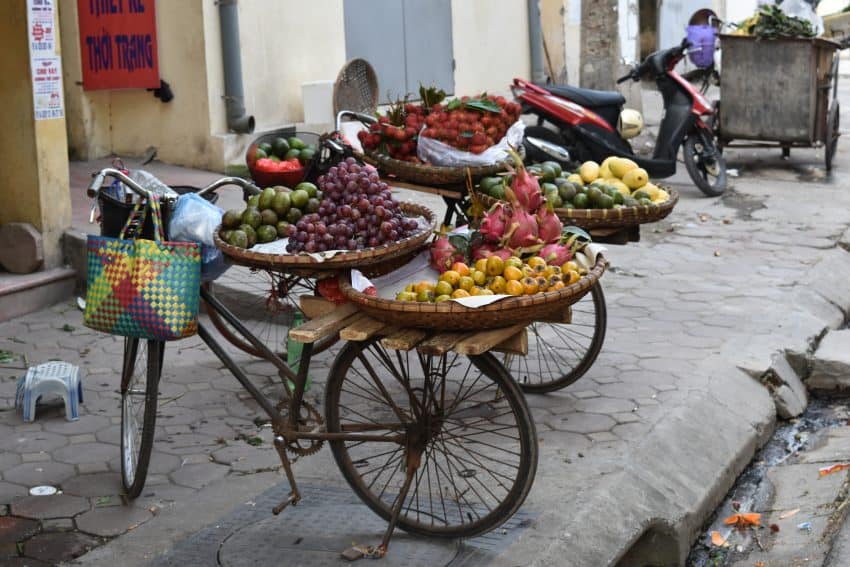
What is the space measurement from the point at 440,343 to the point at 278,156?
1.94 m

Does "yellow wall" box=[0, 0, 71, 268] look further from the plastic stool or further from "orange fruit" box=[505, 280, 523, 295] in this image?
"orange fruit" box=[505, 280, 523, 295]

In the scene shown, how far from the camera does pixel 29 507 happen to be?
14.1ft

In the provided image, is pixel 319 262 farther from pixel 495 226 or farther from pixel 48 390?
pixel 48 390

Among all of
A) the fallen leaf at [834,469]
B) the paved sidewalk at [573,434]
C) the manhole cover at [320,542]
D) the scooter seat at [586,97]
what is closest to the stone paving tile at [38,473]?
the paved sidewalk at [573,434]

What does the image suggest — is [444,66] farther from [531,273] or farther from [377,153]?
[531,273]

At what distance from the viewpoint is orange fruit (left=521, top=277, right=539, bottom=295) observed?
12.1 feet

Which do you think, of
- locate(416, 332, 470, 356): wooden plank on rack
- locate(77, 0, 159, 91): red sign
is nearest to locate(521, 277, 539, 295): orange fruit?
locate(416, 332, 470, 356): wooden plank on rack

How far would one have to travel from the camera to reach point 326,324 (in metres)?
3.75

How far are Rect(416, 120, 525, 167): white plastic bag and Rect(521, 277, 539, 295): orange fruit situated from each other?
164cm

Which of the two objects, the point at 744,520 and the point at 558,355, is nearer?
the point at 744,520

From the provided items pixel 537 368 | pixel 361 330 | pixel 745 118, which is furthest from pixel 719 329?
pixel 745 118

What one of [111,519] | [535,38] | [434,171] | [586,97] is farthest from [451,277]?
[535,38]

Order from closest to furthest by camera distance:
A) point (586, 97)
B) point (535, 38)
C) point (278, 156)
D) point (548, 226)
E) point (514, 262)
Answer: point (514, 262) → point (548, 226) → point (278, 156) → point (586, 97) → point (535, 38)

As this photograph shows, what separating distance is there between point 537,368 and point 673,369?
691mm
